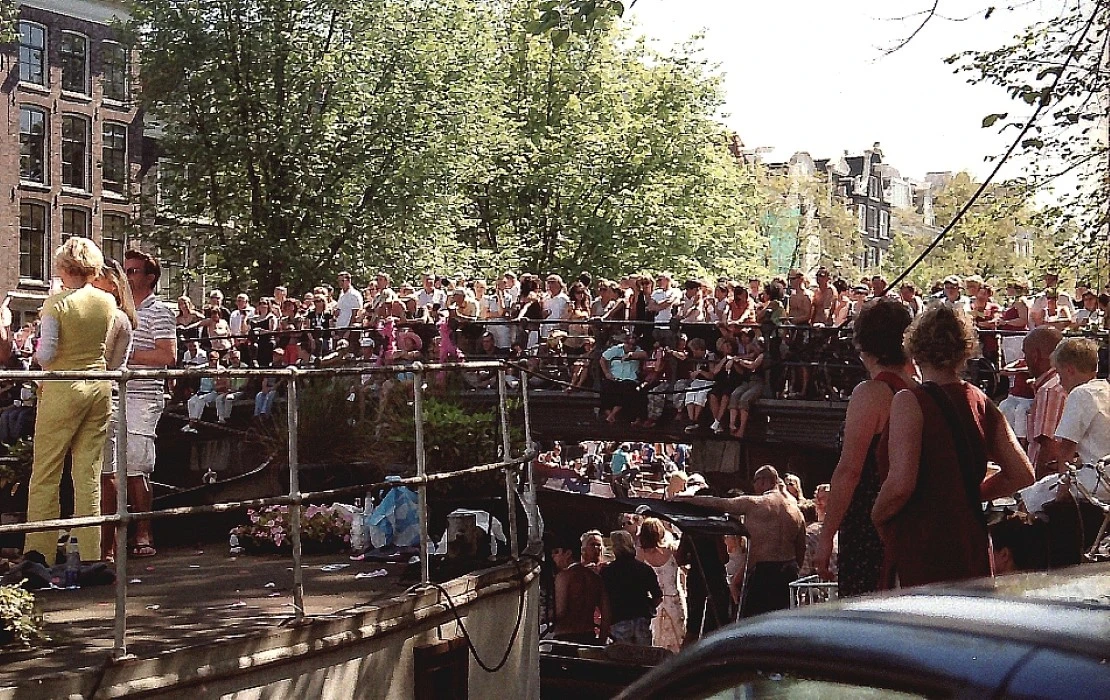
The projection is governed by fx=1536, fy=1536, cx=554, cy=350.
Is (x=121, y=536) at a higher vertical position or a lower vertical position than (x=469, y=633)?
higher

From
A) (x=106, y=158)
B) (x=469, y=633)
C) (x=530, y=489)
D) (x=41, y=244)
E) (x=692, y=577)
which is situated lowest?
(x=692, y=577)

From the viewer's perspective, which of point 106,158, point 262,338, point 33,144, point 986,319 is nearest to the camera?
point 986,319

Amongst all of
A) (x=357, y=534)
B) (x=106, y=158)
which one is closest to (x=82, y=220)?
(x=106, y=158)

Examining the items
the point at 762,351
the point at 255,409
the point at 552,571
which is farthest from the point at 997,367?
the point at 255,409

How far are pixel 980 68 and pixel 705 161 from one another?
34.7m

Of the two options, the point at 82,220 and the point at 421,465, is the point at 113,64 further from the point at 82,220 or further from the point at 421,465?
the point at 421,465

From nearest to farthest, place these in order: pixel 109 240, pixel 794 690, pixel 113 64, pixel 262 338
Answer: pixel 794 690
pixel 262 338
pixel 113 64
pixel 109 240

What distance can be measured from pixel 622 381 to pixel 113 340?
45.5ft

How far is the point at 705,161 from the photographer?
4166cm

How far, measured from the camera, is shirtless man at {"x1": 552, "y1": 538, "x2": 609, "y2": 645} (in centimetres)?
1216

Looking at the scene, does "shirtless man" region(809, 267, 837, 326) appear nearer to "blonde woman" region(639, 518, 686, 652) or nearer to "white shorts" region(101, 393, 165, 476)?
"blonde woman" region(639, 518, 686, 652)

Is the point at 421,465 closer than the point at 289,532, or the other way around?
the point at 421,465

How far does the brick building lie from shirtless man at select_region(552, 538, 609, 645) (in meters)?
30.0

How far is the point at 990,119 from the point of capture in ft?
21.7
